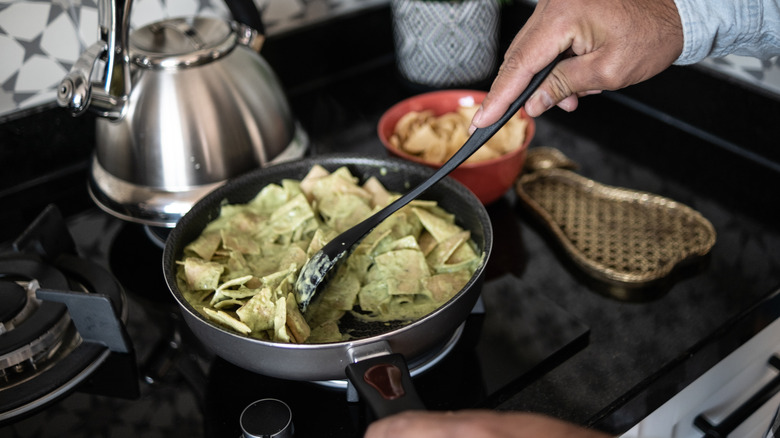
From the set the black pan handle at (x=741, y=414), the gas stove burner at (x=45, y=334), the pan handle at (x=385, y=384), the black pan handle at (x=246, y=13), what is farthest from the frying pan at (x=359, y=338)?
the black pan handle at (x=741, y=414)

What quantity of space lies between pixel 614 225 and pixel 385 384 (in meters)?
0.52

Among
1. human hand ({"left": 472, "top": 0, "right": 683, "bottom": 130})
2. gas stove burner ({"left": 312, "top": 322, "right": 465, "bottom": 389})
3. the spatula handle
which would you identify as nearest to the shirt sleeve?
human hand ({"left": 472, "top": 0, "right": 683, "bottom": 130})

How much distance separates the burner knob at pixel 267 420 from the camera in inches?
25.0

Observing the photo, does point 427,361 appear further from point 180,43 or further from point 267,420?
point 180,43

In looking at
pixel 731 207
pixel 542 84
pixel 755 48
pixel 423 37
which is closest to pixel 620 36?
pixel 542 84

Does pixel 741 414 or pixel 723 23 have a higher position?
pixel 723 23

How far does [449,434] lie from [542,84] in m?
0.42

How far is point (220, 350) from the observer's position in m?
0.65

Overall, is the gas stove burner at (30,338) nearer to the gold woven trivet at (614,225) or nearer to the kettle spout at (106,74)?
the kettle spout at (106,74)

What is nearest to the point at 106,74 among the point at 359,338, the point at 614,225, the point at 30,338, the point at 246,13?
the point at 246,13

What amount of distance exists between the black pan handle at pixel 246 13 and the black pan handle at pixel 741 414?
0.77 metres

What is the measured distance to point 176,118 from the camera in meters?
0.87

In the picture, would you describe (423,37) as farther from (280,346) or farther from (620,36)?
(280,346)

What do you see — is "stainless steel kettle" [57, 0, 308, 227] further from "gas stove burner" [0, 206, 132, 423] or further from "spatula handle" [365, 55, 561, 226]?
"spatula handle" [365, 55, 561, 226]
